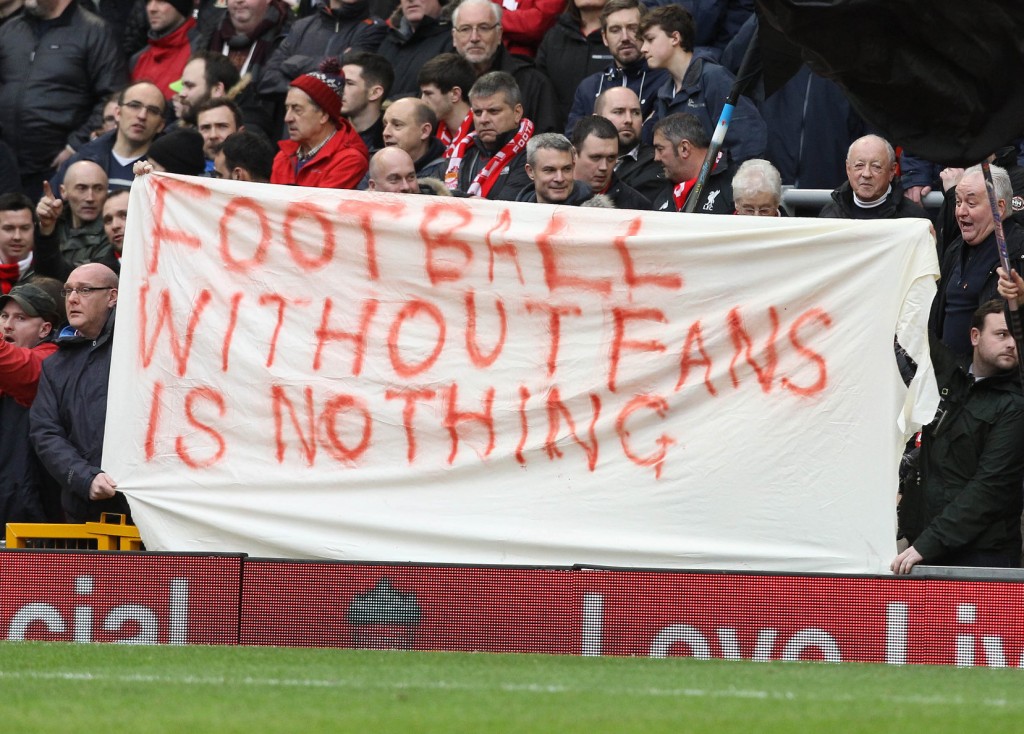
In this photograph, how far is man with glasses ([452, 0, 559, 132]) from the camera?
39.8ft

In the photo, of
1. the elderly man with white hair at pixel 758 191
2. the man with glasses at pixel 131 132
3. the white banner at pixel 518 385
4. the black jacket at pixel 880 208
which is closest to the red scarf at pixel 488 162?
the elderly man with white hair at pixel 758 191

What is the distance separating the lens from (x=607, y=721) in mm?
5645

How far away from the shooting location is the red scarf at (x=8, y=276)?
11414 mm

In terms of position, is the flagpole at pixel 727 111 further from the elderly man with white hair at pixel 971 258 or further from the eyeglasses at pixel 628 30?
the eyeglasses at pixel 628 30

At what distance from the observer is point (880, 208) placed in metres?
9.75

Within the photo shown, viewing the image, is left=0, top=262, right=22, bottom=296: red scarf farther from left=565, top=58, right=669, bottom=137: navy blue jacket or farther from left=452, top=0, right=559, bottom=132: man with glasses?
left=565, top=58, right=669, bottom=137: navy blue jacket

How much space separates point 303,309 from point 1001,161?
3.87 metres

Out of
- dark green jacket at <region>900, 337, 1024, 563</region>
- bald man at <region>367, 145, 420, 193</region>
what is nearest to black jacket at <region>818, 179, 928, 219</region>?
dark green jacket at <region>900, 337, 1024, 563</region>

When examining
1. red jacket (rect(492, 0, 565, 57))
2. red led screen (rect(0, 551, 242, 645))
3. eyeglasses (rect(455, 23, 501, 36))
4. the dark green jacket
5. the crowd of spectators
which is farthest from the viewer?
red jacket (rect(492, 0, 565, 57))

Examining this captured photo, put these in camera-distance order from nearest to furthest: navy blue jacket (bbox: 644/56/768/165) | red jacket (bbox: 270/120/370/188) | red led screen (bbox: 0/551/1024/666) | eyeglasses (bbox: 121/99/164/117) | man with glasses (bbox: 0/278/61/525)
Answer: red led screen (bbox: 0/551/1024/666), man with glasses (bbox: 0/278/61/525), navy blue jacket (bbox: 644/56/768/165), red jacket (bbox: 270/120/370/188), eyeglasses (bbox: 121/99/164/117)

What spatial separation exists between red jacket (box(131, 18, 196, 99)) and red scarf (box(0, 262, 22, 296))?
154 inches

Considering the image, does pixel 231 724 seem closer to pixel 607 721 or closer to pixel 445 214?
pixel 607 721

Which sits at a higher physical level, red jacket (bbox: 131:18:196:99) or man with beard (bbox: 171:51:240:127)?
red jacket (bbox: 131:18:196:99)

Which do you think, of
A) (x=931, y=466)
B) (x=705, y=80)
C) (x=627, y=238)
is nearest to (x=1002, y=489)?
(x=931, y=466)
